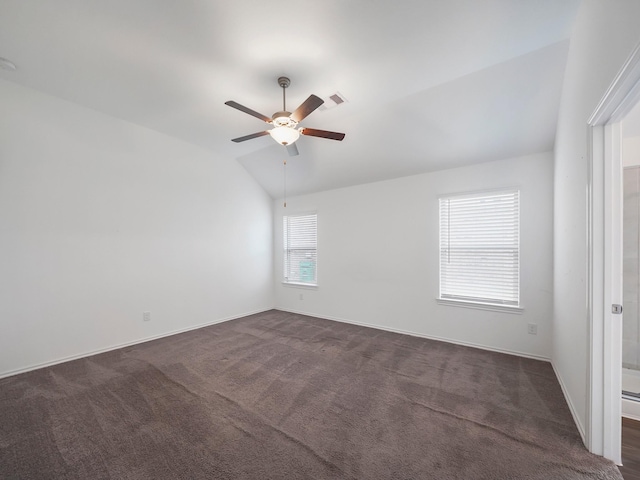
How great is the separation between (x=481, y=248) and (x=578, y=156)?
1.75 metres

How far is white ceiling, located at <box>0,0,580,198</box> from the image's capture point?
1858 millimetres

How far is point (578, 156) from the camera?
1908mm

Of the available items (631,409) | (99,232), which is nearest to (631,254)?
(631,409)

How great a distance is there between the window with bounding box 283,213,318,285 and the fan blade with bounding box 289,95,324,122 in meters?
2.90

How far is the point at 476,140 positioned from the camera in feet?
10.3

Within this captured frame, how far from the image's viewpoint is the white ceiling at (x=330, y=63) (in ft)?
6.10

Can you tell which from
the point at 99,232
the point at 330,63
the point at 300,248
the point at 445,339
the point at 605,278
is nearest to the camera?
the point at 605,278

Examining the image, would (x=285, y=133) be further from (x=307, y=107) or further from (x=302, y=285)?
(x=302, y=285)

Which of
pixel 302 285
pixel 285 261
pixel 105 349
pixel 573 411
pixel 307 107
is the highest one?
pixel 307 107

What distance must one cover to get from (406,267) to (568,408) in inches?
87.4

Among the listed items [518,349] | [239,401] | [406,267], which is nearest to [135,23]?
[239,401]

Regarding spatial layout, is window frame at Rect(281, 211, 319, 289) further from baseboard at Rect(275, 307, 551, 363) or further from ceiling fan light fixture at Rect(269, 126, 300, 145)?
ceiling fan light fixture at Rect(269, 126, 300, 145)

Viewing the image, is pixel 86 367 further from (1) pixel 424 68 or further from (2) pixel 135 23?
(1) pixel 424 68

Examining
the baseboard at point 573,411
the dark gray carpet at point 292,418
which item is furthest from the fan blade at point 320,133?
the baseboard at point 573,411
